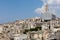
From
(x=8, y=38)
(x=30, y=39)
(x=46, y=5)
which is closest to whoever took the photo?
(x=30, y=39)

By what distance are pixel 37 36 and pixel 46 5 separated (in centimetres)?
2483

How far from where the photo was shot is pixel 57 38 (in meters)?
28.8

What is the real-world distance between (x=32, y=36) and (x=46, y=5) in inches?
983

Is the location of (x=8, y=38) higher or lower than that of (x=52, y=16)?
lower

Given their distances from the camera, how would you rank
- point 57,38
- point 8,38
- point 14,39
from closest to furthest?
point 57,38
point 14,39
point 8,38

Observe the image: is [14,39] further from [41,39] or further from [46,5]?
[46,5]

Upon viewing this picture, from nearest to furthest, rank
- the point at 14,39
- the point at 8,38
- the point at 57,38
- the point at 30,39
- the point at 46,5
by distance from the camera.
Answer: the point at 57,38 < the point at 30,39 < the point at 14,39 < the point at 8,38 < the point at 46,5

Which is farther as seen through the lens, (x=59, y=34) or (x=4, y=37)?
(x=4, y=37)

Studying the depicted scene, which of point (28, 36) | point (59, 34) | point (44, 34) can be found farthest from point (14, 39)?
point (59, 34)

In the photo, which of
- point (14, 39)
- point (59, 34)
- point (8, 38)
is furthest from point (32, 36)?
point (59, 34)

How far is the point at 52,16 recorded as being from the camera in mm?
70312

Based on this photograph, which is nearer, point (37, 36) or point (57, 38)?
point (57, 38)

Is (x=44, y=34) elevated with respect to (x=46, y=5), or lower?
lower

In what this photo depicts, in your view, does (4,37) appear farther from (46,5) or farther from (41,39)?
(46,5)
